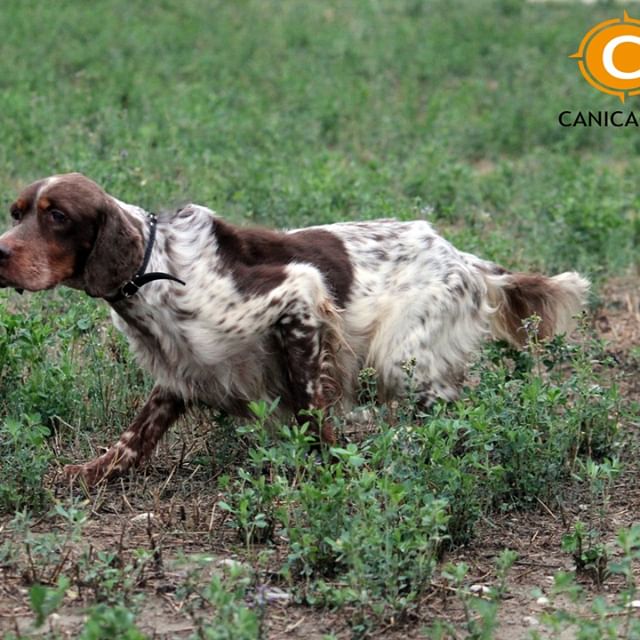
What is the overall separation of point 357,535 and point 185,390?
4.72ft

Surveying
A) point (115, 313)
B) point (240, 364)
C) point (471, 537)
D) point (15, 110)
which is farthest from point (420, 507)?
point (15, 110)

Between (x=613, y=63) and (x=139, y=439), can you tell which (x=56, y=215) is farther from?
(x=613, y=63)

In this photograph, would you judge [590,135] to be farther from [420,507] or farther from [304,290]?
[420,507]

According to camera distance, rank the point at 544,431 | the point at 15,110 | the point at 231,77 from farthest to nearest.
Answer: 1. the point at 231,77
2. the point at 15,110
3. the point at 544,431

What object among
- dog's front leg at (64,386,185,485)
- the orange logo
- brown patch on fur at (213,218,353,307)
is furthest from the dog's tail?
the orange logo

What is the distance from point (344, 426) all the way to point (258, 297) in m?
0.76

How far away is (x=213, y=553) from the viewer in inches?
176

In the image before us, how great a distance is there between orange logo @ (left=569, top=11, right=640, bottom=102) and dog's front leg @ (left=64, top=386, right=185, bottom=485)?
22.9 ft

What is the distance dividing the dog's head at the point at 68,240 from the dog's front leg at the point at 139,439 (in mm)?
594

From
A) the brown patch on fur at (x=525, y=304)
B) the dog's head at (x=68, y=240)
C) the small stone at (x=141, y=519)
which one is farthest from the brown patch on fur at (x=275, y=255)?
the small stone at (x=141, y=519)

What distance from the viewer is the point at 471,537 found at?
15.2 ft

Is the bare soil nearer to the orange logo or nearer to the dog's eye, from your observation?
the dog's eye

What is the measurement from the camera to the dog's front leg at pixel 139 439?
5.11m

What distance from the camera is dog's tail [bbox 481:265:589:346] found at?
5.90 metres
